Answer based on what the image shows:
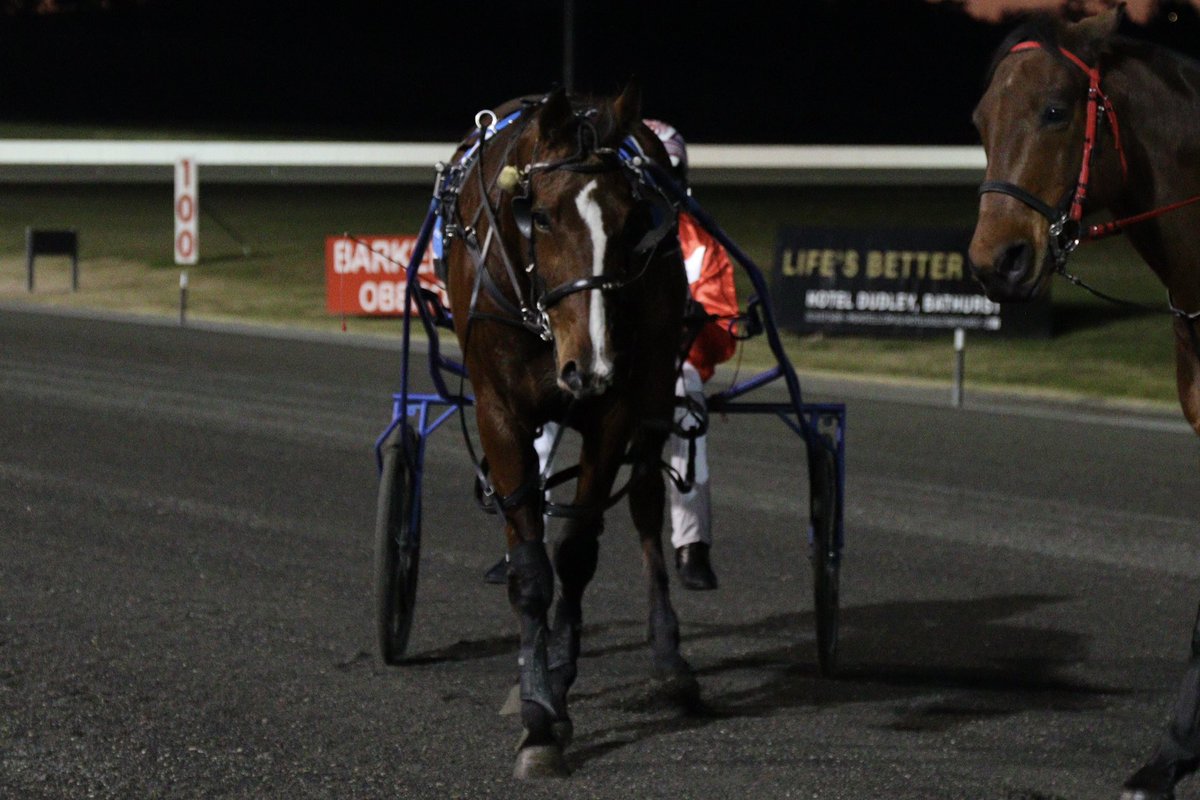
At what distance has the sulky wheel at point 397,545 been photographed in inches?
233

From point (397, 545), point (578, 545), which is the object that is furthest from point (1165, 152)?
point (397, 545)

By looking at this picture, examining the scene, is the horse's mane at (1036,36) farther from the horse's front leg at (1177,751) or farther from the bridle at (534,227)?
the bridle at (534,227)

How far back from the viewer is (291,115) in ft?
218

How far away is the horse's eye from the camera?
4.34 metres

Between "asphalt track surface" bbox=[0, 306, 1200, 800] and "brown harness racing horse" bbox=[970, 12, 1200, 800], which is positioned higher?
"brown harness racing horse" bbox=[970, 12, 1200, 800]

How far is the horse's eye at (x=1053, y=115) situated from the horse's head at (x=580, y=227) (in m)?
1.05

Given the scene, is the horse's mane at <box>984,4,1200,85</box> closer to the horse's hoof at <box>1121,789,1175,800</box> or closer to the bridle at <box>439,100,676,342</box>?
the bridle at <box>439,100,676,342</box>

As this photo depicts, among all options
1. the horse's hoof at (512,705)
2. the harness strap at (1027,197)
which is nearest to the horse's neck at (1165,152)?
the harness strap at (1027,197)

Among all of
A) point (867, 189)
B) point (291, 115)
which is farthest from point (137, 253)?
point (291, 115)

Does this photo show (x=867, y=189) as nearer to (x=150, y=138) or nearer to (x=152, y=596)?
(x=150, y=138)

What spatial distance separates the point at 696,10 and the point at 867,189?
67.6m

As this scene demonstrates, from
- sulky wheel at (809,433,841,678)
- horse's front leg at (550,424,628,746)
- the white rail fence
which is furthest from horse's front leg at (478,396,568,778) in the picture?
the white rail fence

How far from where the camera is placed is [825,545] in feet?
19.8

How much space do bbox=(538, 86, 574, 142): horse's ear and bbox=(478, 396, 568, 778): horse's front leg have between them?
0.79m
